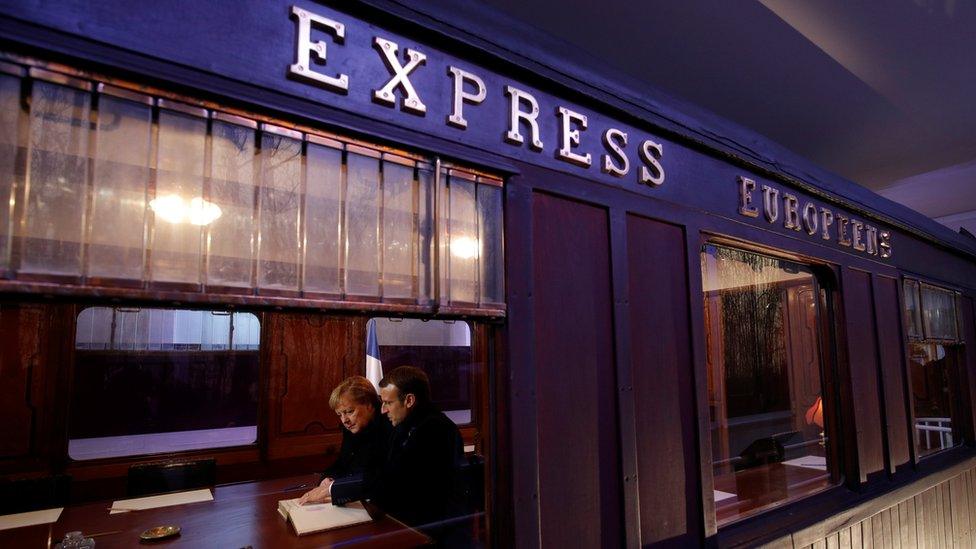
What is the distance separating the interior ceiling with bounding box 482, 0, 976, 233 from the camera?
381 cm

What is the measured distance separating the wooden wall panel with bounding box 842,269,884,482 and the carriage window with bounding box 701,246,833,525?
0.68 ft

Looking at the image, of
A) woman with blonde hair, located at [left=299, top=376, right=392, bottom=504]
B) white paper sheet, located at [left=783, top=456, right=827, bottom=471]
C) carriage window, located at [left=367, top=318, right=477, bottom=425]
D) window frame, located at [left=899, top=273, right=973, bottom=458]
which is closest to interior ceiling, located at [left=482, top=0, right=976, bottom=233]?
window frame, located at [left=899, top=273, right=973, bottom=458]

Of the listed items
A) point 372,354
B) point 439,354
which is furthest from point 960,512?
point 439,354

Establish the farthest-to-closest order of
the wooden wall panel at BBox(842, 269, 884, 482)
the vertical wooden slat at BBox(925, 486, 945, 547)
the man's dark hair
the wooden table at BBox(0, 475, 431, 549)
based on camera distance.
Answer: the vertical wooden slat at BBox(925, 486, 945, 547) → the wooden wall panel at BBox(842, 269, 884, 482) → the man's dark hair → the wooden table at BBox(0, 475, 431, 549)

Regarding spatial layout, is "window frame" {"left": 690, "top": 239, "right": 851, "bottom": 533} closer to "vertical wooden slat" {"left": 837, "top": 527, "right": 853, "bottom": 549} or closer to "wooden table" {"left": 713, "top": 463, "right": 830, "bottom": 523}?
"wooden table" {"left": 713, "top": 463, "right": 830, "bottom": 523}

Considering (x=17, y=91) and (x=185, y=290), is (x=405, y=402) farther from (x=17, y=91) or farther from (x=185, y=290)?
(x=17, y=91)

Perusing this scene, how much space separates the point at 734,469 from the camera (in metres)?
4.57

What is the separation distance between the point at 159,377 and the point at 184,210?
592 centimetres

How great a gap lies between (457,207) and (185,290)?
920 mm

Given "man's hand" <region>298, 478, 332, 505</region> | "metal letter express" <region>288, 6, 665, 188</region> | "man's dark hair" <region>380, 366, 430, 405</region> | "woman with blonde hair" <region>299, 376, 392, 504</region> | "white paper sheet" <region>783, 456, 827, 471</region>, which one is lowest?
"white paper sheet" <region>783, 456, 827, 471</region>

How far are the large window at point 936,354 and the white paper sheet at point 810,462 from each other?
904mm

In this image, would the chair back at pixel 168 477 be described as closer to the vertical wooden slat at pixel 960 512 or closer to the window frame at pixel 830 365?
the window frame at pixel 830 365

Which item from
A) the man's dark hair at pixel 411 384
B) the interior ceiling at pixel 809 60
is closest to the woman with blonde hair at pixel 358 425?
the man's dark hair at pixel 411 384

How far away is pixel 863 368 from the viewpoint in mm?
4211
